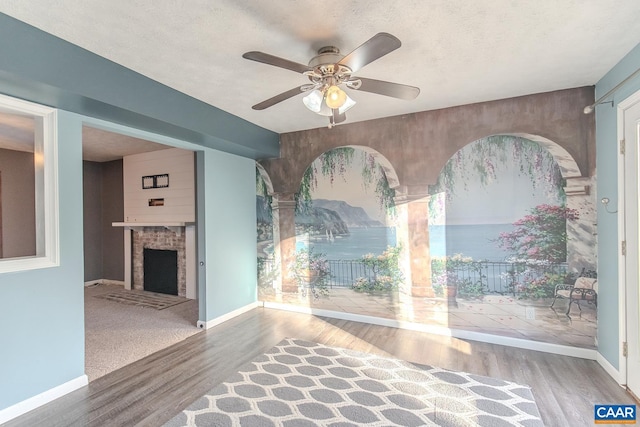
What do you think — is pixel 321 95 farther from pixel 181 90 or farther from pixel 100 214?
pixel 100 214

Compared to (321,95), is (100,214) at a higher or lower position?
lower

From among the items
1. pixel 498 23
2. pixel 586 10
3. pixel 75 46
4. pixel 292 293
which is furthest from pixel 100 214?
pixel 586 10

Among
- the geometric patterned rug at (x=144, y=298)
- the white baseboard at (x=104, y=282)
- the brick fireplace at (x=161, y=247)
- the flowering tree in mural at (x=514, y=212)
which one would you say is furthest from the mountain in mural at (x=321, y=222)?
the white baseboard at (x=104, y=282)

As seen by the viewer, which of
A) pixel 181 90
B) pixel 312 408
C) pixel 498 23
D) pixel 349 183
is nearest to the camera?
pixel 498 23

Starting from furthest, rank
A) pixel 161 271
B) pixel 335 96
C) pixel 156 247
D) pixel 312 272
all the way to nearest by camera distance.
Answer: pixel 156 247 → pixel 161 271 → pixel 312 272 → pixel 335 96

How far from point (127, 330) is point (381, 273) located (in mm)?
3225

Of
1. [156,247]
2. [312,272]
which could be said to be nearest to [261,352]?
[312,272]

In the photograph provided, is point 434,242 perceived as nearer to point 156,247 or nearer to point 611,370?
point 611,370

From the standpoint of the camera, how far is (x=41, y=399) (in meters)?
2.31

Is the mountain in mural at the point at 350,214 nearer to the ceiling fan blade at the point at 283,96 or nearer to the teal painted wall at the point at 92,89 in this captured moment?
the teal painted wall at the point at 92,89

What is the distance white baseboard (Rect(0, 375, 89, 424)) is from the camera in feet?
7.05

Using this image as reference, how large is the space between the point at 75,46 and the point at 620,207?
4276mm

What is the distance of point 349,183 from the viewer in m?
4.12

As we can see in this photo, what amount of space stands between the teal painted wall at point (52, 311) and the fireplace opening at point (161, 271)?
302 centimetres
